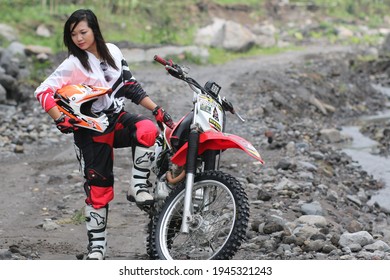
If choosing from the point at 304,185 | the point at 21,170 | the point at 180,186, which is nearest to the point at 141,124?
the point at 180,186

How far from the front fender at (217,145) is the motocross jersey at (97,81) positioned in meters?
0.59

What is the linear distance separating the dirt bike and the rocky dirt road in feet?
2.33

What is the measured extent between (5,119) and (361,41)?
24816 millimetres

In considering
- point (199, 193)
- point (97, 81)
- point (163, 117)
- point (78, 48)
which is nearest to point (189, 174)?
point (199, 193)

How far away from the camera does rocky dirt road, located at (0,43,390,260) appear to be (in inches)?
249

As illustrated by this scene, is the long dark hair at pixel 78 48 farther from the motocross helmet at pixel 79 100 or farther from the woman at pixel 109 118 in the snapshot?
the motocross helmet at pixel 79 100

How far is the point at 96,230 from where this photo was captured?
5578mm

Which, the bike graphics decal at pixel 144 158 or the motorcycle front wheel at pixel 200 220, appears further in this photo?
the bike graphics decal at pixel 144 158

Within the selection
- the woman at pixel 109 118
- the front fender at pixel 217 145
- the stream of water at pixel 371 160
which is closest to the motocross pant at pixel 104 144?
the woman at pixel 109 118

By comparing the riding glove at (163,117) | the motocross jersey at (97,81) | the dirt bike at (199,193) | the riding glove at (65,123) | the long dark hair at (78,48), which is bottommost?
the dirt bike at (199,193)

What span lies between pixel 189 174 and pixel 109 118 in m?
0.78

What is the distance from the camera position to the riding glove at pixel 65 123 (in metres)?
5.17

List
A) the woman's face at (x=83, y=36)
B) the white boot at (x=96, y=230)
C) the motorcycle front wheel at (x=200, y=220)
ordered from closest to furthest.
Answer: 1. the motorcycle front wheel at (x=200, y=220)
2. the woman's face at (x=83, y=36)
3. the white boot at (x=96, y=230)

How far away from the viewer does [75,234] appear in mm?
6977
